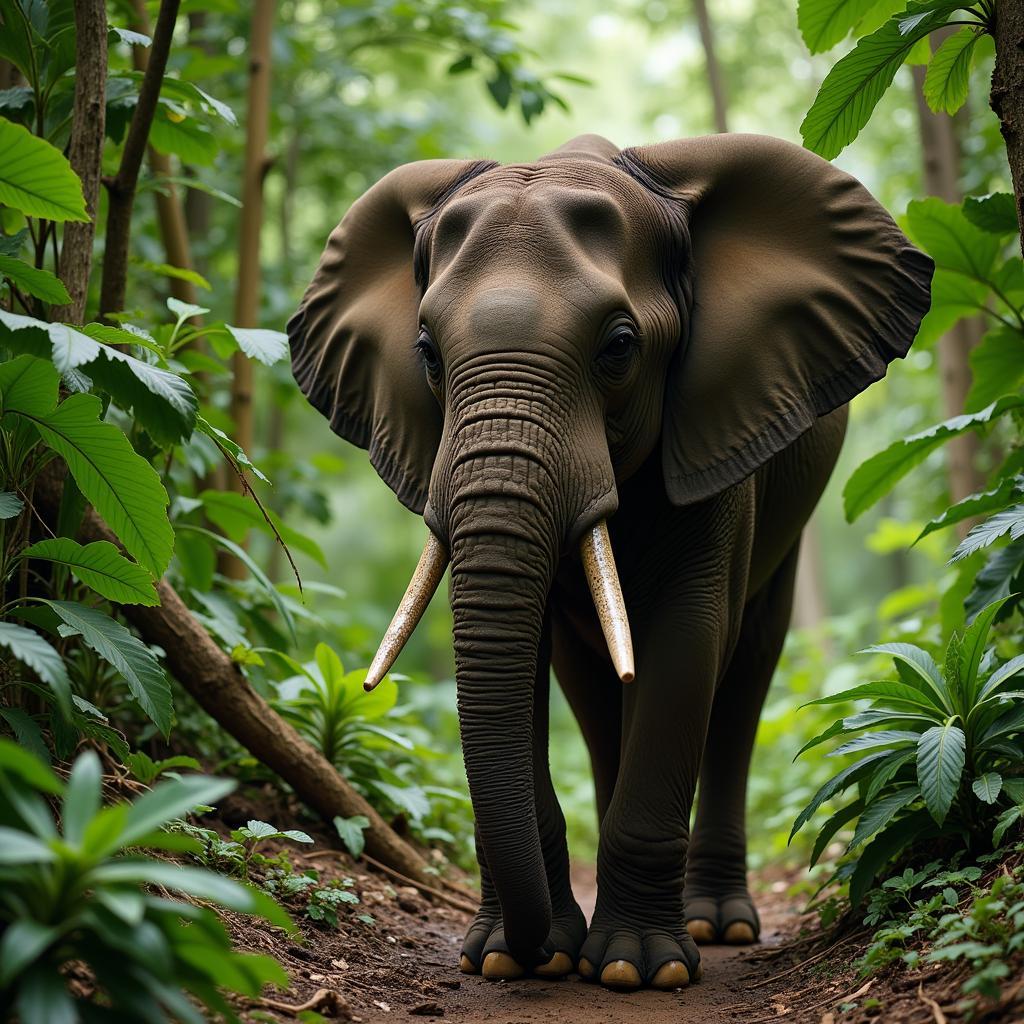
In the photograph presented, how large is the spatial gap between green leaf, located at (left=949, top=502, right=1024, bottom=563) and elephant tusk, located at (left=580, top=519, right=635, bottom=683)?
4.08 feet

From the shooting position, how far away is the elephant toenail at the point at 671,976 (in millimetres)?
4750

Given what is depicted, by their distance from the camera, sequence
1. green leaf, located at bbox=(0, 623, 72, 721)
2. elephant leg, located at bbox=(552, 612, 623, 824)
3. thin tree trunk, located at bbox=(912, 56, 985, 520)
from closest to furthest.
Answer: green leaf, located at bbox=(0, 623, 72, 721) < elephant leg, located at bbox=(552, 612, 623, 824) < thin tree trunk, located at bbox=(912, 56, 985, 520)

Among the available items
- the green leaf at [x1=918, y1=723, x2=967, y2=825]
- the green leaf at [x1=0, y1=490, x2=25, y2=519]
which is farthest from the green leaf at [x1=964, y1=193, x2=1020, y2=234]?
the green leaf at [x1=0, y1=490, x2=25, y2=519]

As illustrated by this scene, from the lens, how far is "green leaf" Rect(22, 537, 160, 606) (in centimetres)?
409

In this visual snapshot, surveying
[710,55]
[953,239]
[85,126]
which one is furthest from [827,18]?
[710,55]

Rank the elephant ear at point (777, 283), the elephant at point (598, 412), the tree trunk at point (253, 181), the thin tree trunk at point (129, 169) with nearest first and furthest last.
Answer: the elephant at point (598, 412) → the thin tree trunk at point (129, 169) → the elephant ear at point (777, 283) → the tree trunk at point (253, 181)

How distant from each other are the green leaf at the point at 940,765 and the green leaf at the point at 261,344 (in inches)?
111

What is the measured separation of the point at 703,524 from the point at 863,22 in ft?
7.34

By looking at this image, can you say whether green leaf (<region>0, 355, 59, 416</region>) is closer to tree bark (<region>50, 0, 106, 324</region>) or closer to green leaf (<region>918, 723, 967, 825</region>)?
tree bark (<region>50, 0, 106, 324</region>)

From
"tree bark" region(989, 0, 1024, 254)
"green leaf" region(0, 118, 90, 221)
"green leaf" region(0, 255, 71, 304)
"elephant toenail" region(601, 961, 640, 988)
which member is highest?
"tree bark" region(989, 0, 1024, 254)

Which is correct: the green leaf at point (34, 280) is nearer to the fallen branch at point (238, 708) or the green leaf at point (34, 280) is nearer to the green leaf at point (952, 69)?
the fallen branch at point (238, 708)

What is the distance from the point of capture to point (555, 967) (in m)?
4.82

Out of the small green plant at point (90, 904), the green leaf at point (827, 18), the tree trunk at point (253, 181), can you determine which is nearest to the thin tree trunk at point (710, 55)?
the tree trunk at point (253, 181)

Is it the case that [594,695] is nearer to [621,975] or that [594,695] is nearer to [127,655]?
[621,975]
